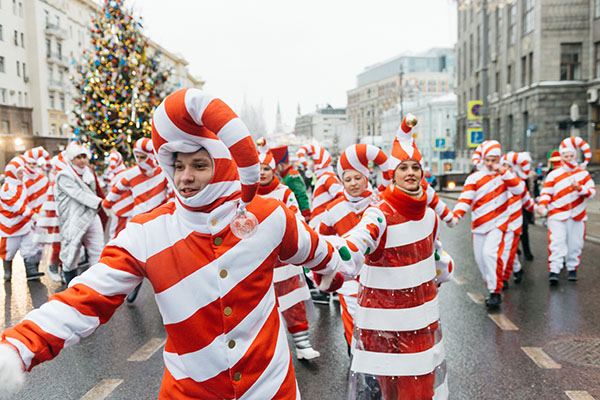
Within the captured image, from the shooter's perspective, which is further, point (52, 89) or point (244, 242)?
point (52, 89)

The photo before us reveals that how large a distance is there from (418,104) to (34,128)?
5709 cm

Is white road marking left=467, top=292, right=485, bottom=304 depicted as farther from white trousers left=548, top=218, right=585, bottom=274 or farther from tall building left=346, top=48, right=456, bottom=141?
tall building left=346, top=48, right=456, bottom=141

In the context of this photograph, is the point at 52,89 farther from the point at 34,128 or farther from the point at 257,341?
the point at 257,341

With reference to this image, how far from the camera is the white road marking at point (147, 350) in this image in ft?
18.3

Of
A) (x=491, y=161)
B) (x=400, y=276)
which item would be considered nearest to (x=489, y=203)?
(x=491, y=161)

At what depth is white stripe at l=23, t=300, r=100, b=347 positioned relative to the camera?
2.03 metres

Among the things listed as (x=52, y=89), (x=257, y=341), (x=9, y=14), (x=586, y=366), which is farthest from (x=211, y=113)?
(x=52, y=89)

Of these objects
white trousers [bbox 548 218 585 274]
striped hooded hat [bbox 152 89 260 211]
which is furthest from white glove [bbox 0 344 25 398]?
white trousers [bbox 548 218 585 274]

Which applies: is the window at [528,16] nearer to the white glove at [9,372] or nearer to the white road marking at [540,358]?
the white road marking at [540,358]

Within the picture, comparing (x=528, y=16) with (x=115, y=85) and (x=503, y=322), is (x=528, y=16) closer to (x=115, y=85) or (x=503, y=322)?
(x=115, y=85)

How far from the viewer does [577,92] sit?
118 ft

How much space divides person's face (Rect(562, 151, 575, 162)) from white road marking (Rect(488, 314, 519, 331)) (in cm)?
341

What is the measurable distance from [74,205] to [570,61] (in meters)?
36.3

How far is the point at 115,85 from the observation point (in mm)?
19156
